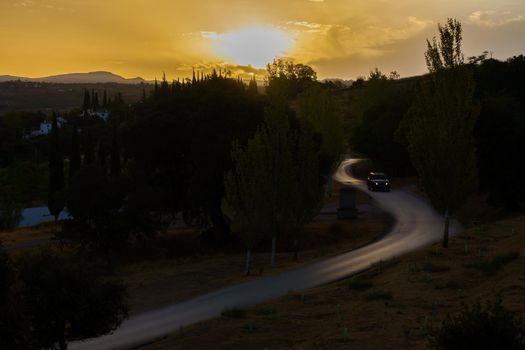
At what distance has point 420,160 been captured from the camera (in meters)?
28.0

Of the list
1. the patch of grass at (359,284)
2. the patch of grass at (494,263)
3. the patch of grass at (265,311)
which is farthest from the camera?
the patch of grass at (359,284)

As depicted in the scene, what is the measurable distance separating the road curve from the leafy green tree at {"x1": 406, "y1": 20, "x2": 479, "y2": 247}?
15.7 ft

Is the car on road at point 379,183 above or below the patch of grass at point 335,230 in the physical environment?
above

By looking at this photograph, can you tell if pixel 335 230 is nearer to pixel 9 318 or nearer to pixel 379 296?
pixel 379 296

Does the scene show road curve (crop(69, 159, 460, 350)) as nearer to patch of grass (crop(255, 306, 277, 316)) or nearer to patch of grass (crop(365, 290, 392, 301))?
patch of grass (crop(255, 306, 277, 316))

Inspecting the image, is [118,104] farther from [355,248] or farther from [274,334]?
[274,334]

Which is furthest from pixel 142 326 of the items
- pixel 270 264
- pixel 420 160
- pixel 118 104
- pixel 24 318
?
pixel 118 104

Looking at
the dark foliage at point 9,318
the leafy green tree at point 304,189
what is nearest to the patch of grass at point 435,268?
the leafy green tree at point 304,189

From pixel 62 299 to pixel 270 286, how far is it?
12.5 metres

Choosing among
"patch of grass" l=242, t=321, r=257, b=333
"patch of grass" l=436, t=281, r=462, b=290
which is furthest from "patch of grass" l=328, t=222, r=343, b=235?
"patch of grass" l=242, t=321, r=257, b=333

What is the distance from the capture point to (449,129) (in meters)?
26.9

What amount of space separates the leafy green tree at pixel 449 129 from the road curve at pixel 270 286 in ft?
15.7

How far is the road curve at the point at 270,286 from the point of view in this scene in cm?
1891

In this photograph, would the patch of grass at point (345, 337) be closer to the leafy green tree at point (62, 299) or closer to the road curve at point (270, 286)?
the leafy green tree at point (62, 299)
